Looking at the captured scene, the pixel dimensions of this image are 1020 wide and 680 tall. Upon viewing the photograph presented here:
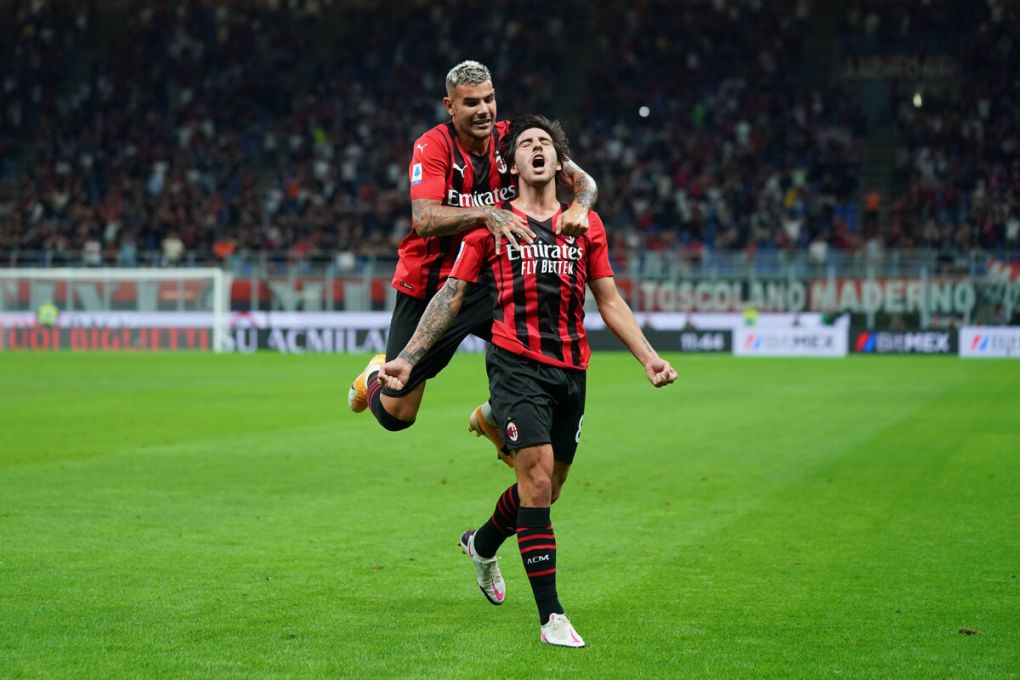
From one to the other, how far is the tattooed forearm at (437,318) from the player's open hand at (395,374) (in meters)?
0.12

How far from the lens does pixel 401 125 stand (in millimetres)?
40812

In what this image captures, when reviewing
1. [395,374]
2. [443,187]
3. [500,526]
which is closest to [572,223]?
[395,374]

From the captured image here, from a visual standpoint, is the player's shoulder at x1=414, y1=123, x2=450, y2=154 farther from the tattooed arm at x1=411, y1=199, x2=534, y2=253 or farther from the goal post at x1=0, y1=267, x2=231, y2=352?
the goal post at x1=0, y1=267, x2=231, y2=352

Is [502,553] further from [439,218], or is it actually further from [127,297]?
[127,297]

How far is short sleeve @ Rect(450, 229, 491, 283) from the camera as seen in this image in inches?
241

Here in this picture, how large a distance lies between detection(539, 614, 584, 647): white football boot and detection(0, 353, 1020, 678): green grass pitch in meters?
0.05

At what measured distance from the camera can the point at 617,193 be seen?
37406 millimetres

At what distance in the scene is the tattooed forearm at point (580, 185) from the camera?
630cm

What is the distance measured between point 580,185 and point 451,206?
0.84m

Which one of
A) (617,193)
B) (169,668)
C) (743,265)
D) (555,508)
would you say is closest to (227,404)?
(555,508)

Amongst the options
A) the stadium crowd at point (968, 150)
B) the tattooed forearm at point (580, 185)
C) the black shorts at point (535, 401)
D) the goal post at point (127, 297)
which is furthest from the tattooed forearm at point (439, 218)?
the goal post at point (127, 297)

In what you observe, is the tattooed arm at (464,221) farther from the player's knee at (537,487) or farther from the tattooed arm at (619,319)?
the player's knee at (537,487)

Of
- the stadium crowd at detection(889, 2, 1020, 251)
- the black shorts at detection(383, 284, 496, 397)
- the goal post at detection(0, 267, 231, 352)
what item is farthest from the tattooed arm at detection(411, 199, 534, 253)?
the goal post at detection(0, 267, 231, 352)

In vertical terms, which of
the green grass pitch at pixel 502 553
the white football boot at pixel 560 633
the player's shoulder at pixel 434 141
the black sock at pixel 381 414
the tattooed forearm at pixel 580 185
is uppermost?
the player's shoulder at pixel 434 141
